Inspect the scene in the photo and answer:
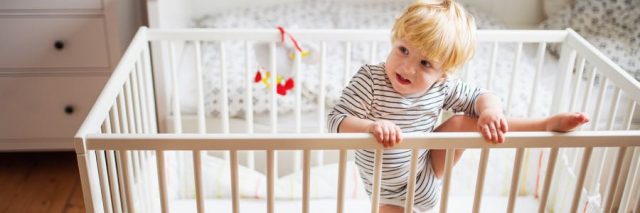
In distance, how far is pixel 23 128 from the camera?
199cm

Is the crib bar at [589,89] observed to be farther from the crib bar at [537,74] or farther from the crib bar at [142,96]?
the crib bar at [142,96]

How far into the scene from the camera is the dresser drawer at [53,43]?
181cm

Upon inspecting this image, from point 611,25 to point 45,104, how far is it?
1.79m

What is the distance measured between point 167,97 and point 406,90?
2.61 ft

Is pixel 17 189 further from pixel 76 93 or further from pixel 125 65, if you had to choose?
pixel 125 65

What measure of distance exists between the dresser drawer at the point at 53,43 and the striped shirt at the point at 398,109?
2.90 feet

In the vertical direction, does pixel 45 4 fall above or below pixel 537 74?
above

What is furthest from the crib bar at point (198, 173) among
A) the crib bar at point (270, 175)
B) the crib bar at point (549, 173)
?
the crib bar at point (549, 173)

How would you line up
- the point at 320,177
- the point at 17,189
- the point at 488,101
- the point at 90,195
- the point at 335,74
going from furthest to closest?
the point at 17,189 < the point at 335,74 < the point at 320,177 < the point at 488,101 < the point at 90,195

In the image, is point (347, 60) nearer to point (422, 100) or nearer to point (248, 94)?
point (248, 94)

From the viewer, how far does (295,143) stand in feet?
3.20

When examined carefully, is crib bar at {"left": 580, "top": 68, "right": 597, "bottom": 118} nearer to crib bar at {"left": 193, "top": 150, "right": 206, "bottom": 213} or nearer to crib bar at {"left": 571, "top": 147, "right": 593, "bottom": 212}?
crib bar at {"left": 571, "top": 147, "right": 593, "bottom": 212}

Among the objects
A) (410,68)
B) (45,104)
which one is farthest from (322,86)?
(45,104)

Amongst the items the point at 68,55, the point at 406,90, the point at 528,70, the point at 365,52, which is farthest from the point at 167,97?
the point at 528,70
